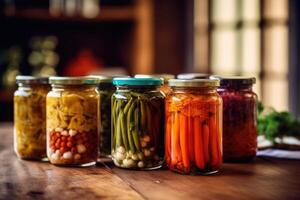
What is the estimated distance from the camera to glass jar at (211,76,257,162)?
1.37 metres

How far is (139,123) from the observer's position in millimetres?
1268

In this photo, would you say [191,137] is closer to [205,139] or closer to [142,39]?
[205,139]

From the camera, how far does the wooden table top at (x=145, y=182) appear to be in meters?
1.06

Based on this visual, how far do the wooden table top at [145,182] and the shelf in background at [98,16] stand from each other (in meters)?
2.59

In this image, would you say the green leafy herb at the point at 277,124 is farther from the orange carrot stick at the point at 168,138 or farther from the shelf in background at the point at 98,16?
the shelf in background at the point at 98,16

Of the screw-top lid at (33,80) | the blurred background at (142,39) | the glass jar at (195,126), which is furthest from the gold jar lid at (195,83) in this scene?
the blurred background at (142,39)

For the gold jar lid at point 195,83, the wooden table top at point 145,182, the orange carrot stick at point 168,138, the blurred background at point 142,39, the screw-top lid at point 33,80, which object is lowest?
the wooden table top at point 145,182

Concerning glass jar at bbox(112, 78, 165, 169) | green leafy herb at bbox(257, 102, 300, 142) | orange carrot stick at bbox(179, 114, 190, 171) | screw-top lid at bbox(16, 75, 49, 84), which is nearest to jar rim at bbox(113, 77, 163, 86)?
glass jar at bbox(112, 78, 165, 169)

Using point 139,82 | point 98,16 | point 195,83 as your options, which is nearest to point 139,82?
point 139,82

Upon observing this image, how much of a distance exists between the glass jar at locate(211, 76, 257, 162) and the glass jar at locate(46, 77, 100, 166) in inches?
12.0

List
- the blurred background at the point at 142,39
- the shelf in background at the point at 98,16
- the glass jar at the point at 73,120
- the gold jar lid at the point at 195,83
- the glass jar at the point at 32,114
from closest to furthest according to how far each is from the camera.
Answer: the gold jar lid at the point at 195,83 < the glass jar at the point at 73,120 < the glass jar at the point at 32,114 < the blurred background at the point at 142,39 < the shelf in background at the point at 98,16

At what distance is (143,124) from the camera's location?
1269 millimetres

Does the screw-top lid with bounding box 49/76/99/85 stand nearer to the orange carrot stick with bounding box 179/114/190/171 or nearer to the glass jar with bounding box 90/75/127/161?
the glass jar with bounding box 90/75/127/161

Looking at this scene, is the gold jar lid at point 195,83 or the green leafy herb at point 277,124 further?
the green leafy herb at point 277,124
